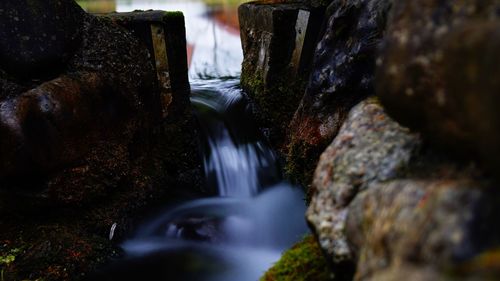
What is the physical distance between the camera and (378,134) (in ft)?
8.87

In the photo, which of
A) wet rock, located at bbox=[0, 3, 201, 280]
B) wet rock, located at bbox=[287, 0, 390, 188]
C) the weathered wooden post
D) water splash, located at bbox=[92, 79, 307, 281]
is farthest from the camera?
the weathered wooden post

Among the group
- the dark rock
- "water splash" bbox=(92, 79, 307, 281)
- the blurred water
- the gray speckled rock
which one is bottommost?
"water splash" bbox=(92, 79, 307, 281)

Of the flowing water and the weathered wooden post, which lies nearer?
the flowing water

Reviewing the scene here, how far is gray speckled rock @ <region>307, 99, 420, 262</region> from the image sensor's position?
7.97 ft

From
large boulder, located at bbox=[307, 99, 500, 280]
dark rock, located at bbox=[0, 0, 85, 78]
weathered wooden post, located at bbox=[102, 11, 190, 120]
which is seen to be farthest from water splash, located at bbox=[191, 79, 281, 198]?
large boulder, located at bbox=[307, 99, 500, 280]

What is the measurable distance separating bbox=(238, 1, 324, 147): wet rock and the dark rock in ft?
9.43

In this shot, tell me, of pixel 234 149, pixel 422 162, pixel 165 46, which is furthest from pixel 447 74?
pixel 234 149

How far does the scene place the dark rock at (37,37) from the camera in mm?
4387

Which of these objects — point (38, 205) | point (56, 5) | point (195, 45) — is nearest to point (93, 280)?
point (38, 205)

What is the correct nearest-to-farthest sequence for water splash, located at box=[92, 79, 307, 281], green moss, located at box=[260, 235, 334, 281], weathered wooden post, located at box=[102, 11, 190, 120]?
green moss, located at box=[260, 235, 334, 281]
water splash, located at box=[92, 79, 307, 281]
weathered wooden post, located at box=[102, 11, 190, 120]

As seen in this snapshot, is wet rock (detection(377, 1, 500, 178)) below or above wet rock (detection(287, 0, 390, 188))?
above

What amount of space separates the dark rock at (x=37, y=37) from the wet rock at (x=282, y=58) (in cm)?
287

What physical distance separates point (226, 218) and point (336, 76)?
6.82 feet

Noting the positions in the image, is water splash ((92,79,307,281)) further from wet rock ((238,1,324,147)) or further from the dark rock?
the dark rock
